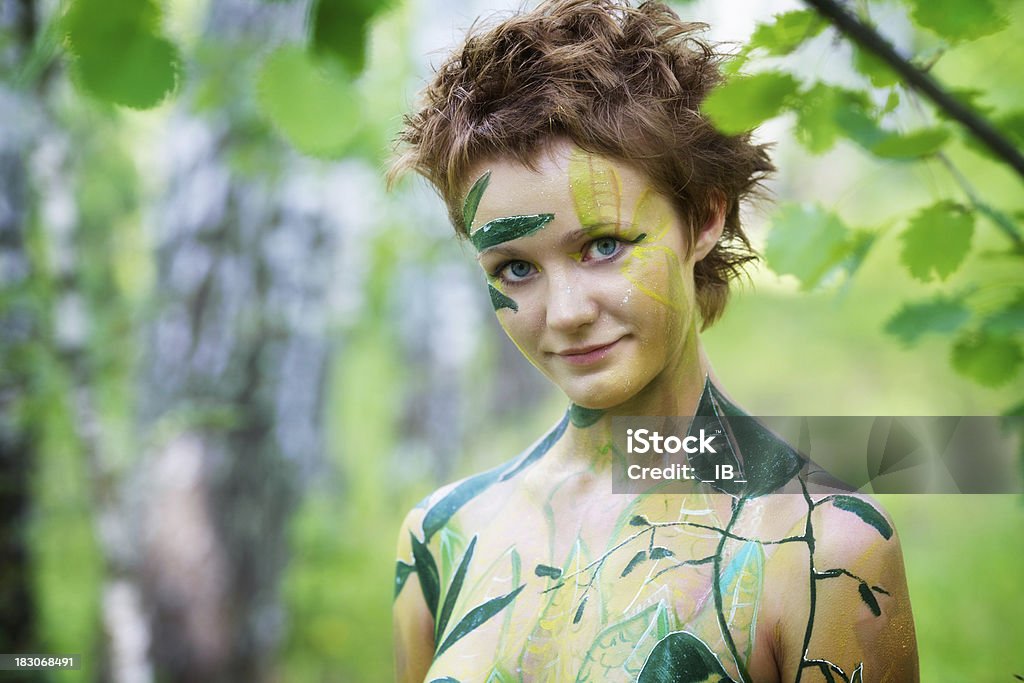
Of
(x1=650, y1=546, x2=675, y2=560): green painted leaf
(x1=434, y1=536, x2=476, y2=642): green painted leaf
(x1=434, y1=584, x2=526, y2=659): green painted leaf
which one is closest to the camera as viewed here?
(x1=650, y1=546, x2=675, y2=560): green painted leaf

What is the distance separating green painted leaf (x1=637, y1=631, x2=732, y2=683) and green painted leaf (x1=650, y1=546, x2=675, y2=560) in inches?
4.0

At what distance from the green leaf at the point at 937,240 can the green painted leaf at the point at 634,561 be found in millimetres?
582

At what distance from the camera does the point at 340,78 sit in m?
0.60

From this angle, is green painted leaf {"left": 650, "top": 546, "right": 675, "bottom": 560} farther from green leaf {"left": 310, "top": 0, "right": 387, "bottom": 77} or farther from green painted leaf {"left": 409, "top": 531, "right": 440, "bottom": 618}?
green leaf {"left": 310, "top": 0, "right": 387, "bottom": 77}

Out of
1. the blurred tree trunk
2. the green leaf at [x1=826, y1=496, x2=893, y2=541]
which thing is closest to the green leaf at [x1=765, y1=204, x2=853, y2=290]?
the green leaf at [x1=826, y1=496, x2=893, y2=541]

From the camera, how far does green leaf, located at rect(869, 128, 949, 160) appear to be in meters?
0.64

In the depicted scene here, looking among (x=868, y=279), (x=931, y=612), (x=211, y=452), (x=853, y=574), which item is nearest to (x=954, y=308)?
(x=853, y=574)

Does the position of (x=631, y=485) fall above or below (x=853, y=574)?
above

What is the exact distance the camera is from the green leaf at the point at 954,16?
0.65 metres

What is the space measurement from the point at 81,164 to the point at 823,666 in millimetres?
4234

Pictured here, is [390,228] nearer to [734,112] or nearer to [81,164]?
[81,164]

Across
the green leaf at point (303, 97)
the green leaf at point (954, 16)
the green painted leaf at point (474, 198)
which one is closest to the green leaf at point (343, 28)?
the green leaf at point (303, 97)

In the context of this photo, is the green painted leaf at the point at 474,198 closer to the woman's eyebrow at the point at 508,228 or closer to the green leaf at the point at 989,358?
the woman's eyebrow at the point at 508,228

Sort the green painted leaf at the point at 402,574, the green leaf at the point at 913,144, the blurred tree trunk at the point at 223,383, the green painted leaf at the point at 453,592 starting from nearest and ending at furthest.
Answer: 1. the green leaf at the point at 913,144
2. the green painted leaf at the point at 453,592
3. the green painted leaf at the point at 402,574
4. the blurred tree trunk at the point at 223,383
